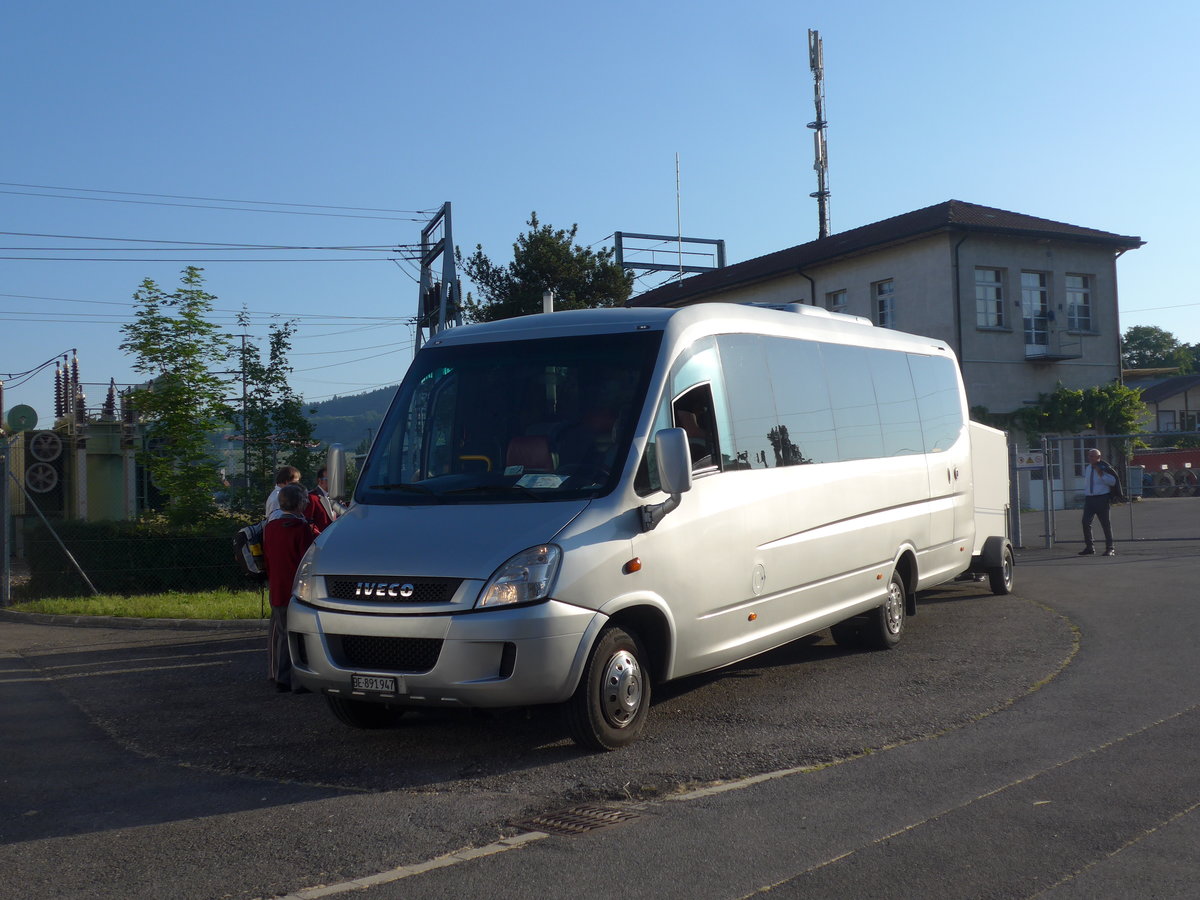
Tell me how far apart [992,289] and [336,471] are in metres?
31.9

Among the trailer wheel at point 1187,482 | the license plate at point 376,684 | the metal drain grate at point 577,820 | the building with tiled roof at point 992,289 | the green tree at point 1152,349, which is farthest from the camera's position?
the green tree at point 1152,349

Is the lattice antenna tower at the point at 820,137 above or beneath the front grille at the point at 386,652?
above

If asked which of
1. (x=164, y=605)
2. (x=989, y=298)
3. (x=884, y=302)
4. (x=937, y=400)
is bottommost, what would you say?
(x=164, y=605)

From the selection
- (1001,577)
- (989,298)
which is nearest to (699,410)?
(1001,577)

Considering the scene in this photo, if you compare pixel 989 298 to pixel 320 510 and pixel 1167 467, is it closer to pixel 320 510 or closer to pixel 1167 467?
pixel 1167 467

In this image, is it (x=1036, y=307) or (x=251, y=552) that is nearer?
(x=251, y=552)

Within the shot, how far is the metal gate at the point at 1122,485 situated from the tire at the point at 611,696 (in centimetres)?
1533

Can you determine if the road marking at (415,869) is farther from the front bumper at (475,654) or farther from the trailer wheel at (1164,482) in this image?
the trailer wheel at (1164,482)

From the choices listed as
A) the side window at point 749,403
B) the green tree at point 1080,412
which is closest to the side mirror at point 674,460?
the side window at point 749,403

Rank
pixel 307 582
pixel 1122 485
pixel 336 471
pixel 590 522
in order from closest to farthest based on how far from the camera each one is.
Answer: pixel 590 522
pixel 307 582
pixel 336 471
pixel 1122 485

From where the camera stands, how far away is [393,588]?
6.84 metres

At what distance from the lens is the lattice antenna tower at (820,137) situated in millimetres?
46281

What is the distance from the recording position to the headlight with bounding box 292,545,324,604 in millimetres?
7230

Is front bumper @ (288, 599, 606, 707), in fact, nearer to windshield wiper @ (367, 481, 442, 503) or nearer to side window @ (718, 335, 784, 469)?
windshield wiper @ (367, 481, 442, 503)
